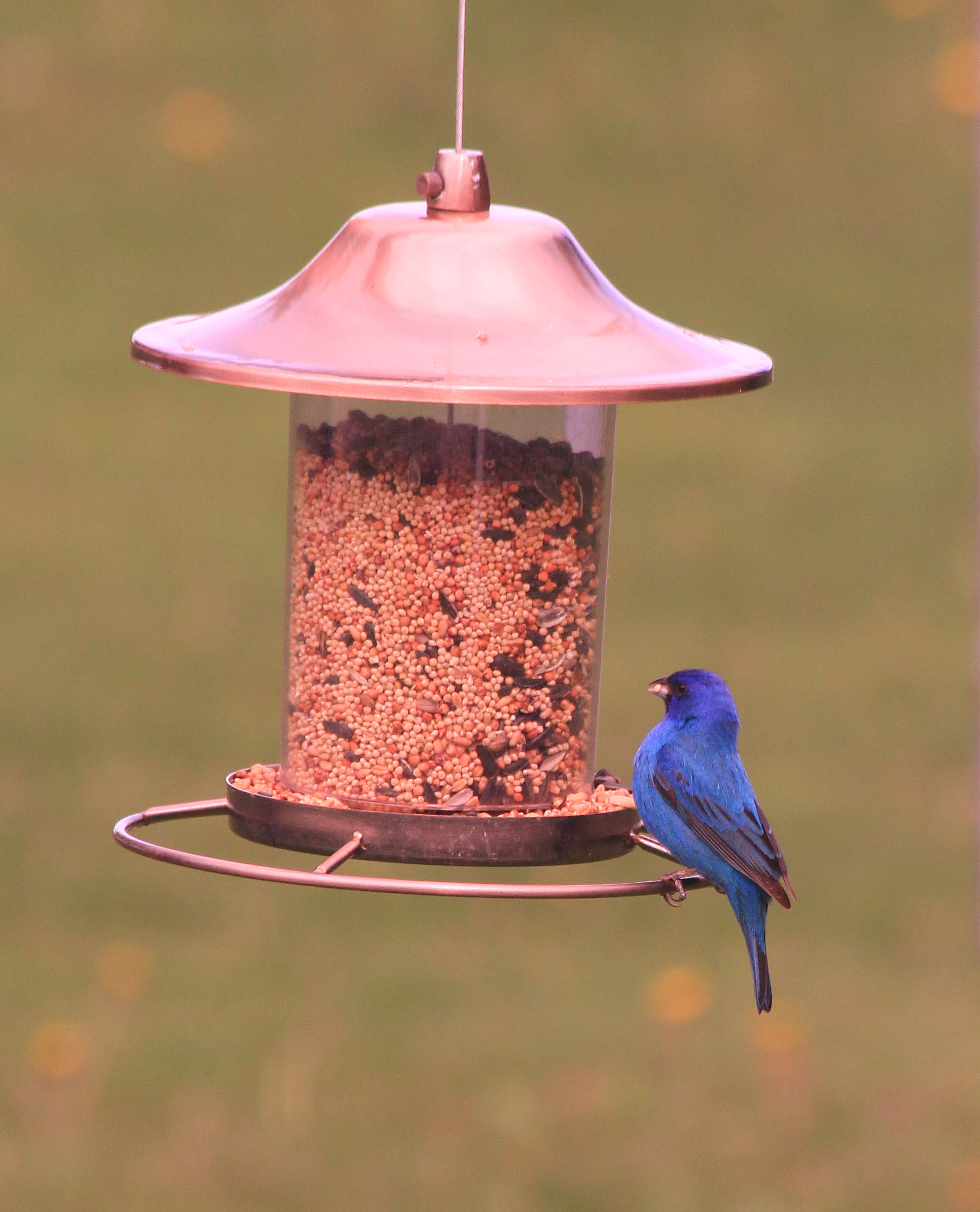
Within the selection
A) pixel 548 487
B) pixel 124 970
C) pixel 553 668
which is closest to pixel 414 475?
pixel 548 487

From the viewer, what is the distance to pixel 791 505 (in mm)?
15844

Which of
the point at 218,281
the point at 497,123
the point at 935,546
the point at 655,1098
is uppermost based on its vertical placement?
the point at 497,123

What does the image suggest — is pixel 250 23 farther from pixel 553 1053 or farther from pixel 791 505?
pixel 553 1053

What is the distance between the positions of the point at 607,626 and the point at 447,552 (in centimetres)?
896

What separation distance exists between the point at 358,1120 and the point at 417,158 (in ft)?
32.0

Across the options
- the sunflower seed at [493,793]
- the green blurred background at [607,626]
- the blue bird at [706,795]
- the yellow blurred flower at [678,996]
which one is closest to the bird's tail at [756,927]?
the blue bird at [706,795]

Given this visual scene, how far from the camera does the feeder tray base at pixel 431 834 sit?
5340 mm

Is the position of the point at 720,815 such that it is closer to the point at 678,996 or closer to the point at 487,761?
the point at 487,761

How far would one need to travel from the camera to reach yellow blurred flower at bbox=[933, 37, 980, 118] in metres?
18.5

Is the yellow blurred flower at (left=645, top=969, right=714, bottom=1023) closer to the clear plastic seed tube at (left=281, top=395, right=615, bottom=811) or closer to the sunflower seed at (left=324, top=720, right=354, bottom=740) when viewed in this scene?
the clear plastic seed tube at (left=281, top=395, right=615, bottom=811)

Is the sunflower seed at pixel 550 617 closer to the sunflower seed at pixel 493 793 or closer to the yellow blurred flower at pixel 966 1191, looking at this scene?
the sunflower seed at pixel 493 793

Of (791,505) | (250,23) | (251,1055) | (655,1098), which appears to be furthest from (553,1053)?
(250,23)

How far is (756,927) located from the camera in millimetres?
6316

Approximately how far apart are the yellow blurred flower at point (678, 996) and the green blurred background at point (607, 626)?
0.12ft
